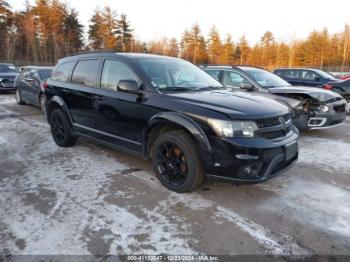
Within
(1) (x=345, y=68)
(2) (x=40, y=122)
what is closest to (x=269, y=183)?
(2) (x=40, y=122)

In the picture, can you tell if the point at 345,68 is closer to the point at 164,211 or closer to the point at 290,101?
the point at 290,101

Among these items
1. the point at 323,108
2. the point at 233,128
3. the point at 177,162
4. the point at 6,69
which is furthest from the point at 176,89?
the point at 6,69

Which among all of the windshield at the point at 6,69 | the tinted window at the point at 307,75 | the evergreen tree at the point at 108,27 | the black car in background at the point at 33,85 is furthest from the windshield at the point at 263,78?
the evergreen tree at the point at 108,27

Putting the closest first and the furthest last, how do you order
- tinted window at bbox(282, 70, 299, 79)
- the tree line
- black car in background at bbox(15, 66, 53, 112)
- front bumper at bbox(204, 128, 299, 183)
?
front bumper at bbox(204, 128, 299, 183) < black car in background at bbox(15, 66, 53, 112) < tinted window at bbox(282, 70, 299, 79) < the tree line

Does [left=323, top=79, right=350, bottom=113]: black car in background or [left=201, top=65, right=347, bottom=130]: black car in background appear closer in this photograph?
[left=201, top=65, right=347, bottom=130]: black car in background

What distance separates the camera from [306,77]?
12617 mm

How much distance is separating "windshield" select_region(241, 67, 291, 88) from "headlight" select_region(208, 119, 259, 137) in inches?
167

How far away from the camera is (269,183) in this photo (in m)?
3.98

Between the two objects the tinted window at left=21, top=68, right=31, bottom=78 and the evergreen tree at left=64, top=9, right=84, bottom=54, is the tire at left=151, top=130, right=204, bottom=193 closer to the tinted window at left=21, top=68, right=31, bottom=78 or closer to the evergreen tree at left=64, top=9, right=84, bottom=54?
the tinted window at left=21, top=68, right=31, bottom=78

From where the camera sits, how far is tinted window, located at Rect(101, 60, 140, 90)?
4.18 metres

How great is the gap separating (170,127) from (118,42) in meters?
52.0

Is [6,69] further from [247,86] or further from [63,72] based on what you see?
[247,86]

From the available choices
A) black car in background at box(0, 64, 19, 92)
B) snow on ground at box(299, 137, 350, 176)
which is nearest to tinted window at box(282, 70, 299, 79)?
snow on ground at box(299, 137, 350, 176)

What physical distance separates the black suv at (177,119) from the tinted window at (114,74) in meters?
0.01
